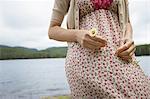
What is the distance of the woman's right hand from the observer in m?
0.77

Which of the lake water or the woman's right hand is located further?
the lake water

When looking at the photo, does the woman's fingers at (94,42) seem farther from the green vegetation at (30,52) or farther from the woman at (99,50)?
the green vegetation at (30,52)

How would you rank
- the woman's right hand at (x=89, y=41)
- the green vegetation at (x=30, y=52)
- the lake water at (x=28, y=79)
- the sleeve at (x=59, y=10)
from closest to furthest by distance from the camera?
the woman's right hand at (x=89, y=41)
the sleeve at (x=59, y=10)
the green vegetation at (x=30, y=52)
the lake water at (x=28, y=79)

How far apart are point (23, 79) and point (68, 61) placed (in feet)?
5.90

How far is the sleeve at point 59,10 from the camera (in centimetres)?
88

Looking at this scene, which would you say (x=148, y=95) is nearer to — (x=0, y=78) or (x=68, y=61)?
(x=68, y=61)

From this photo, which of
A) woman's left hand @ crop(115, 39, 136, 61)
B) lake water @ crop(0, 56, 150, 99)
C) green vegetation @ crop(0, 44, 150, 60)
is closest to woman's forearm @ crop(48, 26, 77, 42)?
woman's left hand @ crop(115, 39, 136, 61)

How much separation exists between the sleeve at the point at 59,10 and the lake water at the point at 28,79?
138 cm

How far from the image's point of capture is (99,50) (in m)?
0.79

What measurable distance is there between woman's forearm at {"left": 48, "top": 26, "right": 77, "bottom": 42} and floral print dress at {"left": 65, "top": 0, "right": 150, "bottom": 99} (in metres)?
0.02

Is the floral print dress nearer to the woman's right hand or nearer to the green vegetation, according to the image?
the woman's right hand

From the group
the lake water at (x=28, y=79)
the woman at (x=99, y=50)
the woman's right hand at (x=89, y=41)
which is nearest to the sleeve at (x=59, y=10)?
the woman at (x=99, y=50)

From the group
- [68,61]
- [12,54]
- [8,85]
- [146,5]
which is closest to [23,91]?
[8,85]

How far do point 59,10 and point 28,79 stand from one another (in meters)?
1.78
